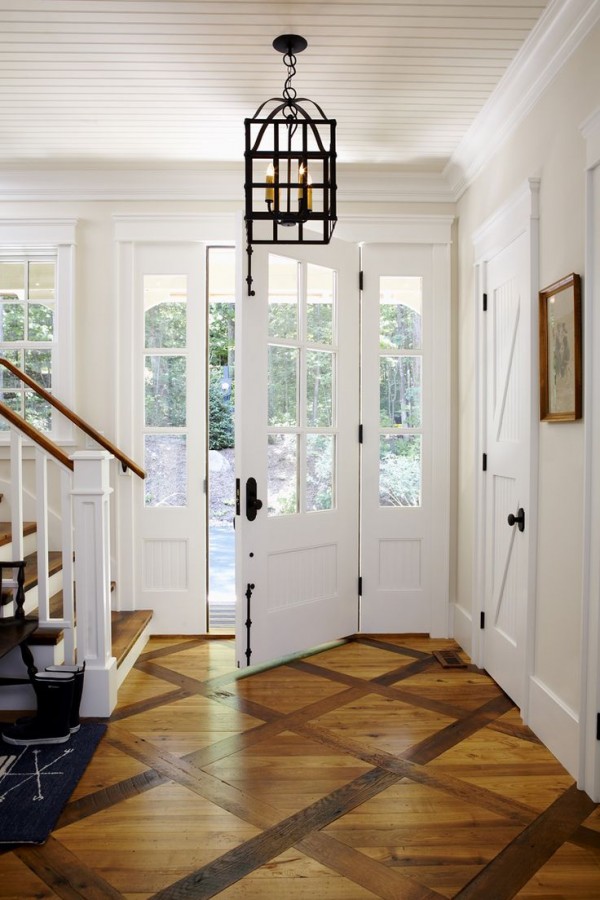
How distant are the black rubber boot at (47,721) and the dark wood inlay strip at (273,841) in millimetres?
1080

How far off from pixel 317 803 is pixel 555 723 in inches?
40.2

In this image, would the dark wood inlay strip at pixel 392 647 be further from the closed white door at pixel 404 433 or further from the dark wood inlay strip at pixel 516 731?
the dark wood inlay strip at pixel 516 731

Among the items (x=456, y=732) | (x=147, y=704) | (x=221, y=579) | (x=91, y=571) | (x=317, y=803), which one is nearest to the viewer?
(x=317, y=803)

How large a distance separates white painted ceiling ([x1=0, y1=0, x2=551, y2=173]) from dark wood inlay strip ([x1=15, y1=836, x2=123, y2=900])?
2916 mm

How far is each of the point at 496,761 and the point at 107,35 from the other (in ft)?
Answer: 10.7

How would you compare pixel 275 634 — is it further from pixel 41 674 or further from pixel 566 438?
pixel 566 438

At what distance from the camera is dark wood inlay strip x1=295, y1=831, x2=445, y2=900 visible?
1.91m

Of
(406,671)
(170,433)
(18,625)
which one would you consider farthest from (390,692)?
(170,433)

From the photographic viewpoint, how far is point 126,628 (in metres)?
3.86

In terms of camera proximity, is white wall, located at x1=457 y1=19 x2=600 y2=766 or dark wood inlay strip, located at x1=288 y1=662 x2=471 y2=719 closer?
white wall, located at x1=457 y1=19 x2=600 y2=766

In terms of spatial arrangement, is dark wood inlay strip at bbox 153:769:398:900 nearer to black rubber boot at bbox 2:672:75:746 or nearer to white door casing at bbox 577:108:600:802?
white door casing at bbox 577:108:600:802

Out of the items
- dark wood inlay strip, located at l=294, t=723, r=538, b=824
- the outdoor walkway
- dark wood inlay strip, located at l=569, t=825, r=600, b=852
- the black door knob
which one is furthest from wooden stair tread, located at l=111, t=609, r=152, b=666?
dark wood inlay strip, located at l=569, t=825, r=600, b=852

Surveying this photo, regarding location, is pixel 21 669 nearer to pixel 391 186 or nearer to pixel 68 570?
pixel 68 570

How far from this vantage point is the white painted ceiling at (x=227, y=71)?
8.61 feet
